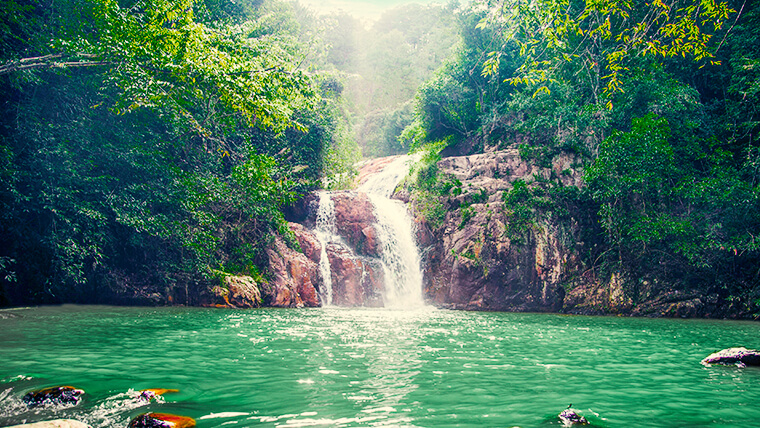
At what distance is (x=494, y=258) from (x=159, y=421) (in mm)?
16788

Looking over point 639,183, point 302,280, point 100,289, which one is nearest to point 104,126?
point 100,289

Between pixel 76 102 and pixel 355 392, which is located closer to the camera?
pixel 355 392

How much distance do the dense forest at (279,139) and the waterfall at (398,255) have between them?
1.34 m

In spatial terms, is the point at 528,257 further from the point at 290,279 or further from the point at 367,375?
the point at 367,375

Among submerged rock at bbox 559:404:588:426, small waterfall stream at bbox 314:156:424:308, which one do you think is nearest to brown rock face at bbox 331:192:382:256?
small waterfall stream at bbox 314:156:424:308

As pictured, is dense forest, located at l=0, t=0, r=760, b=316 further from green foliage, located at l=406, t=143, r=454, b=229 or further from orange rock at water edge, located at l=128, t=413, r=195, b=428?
orange rock at water edge, located at l=128, t=413, r=195, b=428

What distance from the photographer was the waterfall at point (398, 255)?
64.7 ft

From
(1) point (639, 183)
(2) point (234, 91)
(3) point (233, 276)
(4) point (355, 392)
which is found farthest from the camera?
(1) point (639, 183)

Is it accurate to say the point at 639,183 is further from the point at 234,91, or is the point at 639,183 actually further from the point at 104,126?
the point at 104,126

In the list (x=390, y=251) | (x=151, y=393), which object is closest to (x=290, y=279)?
(x=390, y=251)

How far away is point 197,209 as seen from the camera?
15422 millimetres

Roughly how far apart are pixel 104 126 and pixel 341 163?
1357cm

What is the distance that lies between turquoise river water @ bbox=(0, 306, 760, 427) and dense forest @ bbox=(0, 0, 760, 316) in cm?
386

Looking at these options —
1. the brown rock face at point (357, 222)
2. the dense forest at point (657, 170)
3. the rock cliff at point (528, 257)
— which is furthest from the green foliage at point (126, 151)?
the dense forest at point (657, 170)
